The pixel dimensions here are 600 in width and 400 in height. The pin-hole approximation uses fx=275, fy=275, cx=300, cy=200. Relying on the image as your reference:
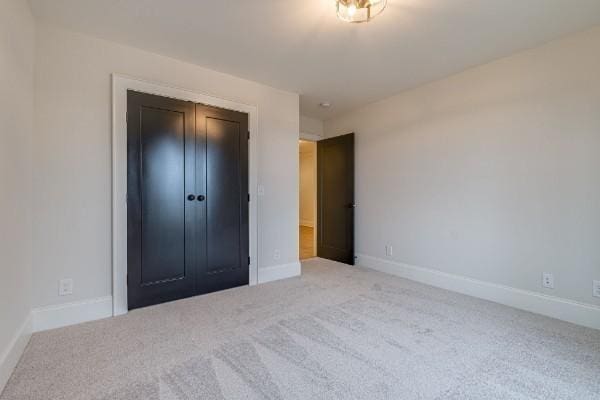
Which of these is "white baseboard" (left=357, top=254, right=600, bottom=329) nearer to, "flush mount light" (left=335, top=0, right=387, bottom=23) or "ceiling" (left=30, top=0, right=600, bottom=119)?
"ceiling" (left=30, top=0, right=600, bottom=119)

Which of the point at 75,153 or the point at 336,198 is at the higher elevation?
the point at 75,153

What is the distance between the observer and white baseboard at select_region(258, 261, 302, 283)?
3.47 metres

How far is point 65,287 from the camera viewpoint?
230cm

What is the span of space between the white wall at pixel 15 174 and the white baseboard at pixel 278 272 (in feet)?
6.93

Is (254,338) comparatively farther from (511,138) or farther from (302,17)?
(511,138)

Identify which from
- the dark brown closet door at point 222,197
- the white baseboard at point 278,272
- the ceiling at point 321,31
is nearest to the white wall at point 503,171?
the ceiling at point 321,31

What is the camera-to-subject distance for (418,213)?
3602 millimetres

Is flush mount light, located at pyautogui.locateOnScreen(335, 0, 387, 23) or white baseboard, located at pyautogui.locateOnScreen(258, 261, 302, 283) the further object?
white baseboard, located at pyautogui.locateOnScreen(258, 261, 302, 283)

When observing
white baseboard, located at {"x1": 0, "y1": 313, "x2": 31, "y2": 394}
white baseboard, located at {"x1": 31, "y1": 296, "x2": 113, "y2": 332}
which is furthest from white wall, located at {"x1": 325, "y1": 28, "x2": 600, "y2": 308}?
white baseboard, located at {"x1": 0, "y1": 313, "x2": 31, "y2": 394}

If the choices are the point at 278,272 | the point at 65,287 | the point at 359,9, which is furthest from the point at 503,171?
the point at 65,287

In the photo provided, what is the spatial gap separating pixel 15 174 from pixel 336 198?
12.4 feet

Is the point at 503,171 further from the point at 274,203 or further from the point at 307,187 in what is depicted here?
the point at 307,187

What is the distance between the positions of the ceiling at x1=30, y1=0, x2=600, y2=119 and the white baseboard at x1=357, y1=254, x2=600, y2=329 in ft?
7.69

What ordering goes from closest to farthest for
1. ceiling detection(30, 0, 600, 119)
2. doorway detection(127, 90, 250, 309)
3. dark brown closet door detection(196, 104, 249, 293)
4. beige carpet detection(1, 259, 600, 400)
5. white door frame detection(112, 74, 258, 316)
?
beige carpet detection(1, 259, 600, 400) → ceiling detection(30, 0, 600, 119) → white door frame detection(112, 74, 258, 316) → doorway detection(127, 90, 250, 309) → dark brown closet door detection(196, 104, 249, 293)
